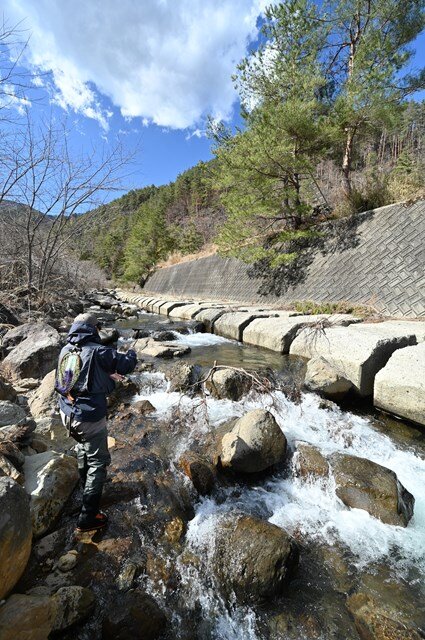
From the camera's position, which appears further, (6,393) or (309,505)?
(6,393)

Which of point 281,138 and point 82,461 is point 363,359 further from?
point 281,138

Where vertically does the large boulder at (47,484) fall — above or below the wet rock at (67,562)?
above

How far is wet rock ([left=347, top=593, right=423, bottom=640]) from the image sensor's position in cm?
169

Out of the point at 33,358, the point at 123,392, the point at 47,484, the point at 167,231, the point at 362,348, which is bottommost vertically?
the point at 123,392

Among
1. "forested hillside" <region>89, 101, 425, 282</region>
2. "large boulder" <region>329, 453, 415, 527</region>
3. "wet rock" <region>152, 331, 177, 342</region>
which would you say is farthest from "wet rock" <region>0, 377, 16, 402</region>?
"forested hillside" <region>89, 101, 425, 282</region>

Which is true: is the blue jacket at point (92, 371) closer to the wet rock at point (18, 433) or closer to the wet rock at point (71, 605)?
the wet rock at point (18, 433)

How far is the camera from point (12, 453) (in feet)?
8.09

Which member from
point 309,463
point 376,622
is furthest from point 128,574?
point 309,463

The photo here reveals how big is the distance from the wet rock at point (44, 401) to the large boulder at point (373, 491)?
347cm

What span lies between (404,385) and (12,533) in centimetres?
399

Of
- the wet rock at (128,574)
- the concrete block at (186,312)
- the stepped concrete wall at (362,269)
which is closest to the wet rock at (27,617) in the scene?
the wet rock at (128,574)

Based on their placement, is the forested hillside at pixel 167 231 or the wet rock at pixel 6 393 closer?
the wet rock at pixel 6 393

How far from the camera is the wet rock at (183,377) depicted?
4832 millimetres

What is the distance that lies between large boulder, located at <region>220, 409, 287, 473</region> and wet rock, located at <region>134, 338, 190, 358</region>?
12.7 feet
